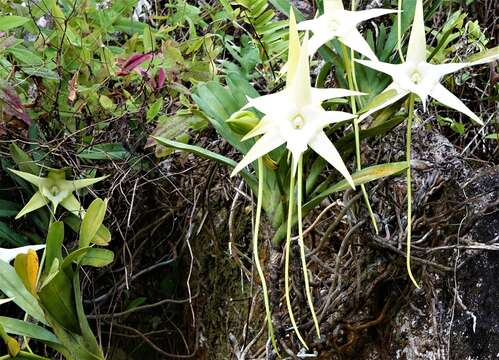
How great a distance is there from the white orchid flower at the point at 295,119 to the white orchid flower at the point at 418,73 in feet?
0.26

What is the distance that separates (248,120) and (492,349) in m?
0.52

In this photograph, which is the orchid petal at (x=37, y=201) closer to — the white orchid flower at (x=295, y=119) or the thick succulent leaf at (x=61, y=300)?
the thick succulent leaf at (x=61, y=300)

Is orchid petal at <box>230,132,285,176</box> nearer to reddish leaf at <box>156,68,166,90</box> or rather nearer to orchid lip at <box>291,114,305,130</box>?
orchid lip at <box>291,114,305,130</box>

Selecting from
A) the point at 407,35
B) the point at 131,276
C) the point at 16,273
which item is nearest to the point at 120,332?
the point at 131,276

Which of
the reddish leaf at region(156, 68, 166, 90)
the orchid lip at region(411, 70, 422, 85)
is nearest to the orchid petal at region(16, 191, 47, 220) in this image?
the reddish leaf at region(156, 68, 166, 90)

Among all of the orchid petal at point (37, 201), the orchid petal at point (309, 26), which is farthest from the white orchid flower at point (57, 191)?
the orchid petal at point (309, 26)

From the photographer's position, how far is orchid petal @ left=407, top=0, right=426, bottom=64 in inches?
32.8

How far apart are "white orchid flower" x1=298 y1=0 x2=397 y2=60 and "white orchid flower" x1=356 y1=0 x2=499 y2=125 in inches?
1.3

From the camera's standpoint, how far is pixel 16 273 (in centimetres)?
96

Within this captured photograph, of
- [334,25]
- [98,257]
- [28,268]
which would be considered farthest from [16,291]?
[334,25]

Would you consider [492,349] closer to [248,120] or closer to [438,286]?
[438,286]

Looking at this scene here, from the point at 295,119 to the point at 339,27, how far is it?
0.17 meters

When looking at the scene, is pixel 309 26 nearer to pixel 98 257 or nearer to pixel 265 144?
pixel 265 144

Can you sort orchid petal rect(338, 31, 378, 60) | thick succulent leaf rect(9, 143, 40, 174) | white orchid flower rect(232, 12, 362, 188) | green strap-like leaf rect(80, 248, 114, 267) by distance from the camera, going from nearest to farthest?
white orchid flower rect(232, 12, 362, 188)
orchid petal rect(338, 31, 378, 60)
green strap-like leaf rect(80, 248, 114, 267)
thick succulent leaf rect(9, 143, 40, 174)
